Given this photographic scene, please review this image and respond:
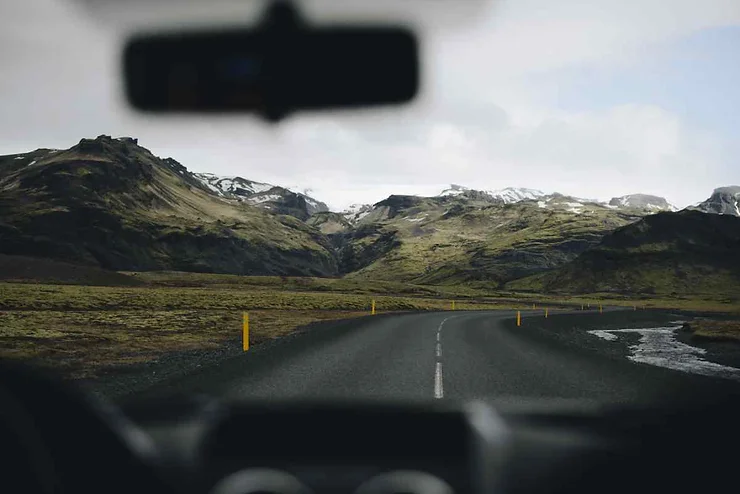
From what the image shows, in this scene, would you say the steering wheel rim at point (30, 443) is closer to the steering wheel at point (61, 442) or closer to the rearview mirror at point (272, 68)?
the steering wheel at point (61, 442)

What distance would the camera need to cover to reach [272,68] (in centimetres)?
502

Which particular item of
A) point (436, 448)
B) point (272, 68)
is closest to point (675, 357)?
point (272, 68)

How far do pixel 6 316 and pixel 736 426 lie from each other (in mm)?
38187

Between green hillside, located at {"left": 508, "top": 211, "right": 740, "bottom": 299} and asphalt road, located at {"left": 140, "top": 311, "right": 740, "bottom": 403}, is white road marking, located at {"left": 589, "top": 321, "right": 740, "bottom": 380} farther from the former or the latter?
green hillside, located at {"left": 508, "top": 211, "right": 740, "bottom": 299}

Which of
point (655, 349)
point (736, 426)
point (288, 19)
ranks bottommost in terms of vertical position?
point (655, 349)

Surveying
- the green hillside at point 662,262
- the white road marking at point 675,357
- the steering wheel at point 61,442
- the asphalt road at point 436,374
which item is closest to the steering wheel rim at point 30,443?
the steering wheel at point 61,442

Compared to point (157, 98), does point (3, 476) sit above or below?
below

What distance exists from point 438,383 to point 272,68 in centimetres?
826

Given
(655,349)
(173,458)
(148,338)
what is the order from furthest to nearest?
(655,349)
(148,338)
(173,458)

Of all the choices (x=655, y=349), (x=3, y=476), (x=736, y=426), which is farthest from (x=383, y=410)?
(x=655, y=349)

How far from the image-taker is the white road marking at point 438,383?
10.4m

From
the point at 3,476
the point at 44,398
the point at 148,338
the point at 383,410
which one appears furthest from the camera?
the point at 148,338

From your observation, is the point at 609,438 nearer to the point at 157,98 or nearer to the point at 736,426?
the point at 736,426

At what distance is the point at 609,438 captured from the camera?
2.95 metres
